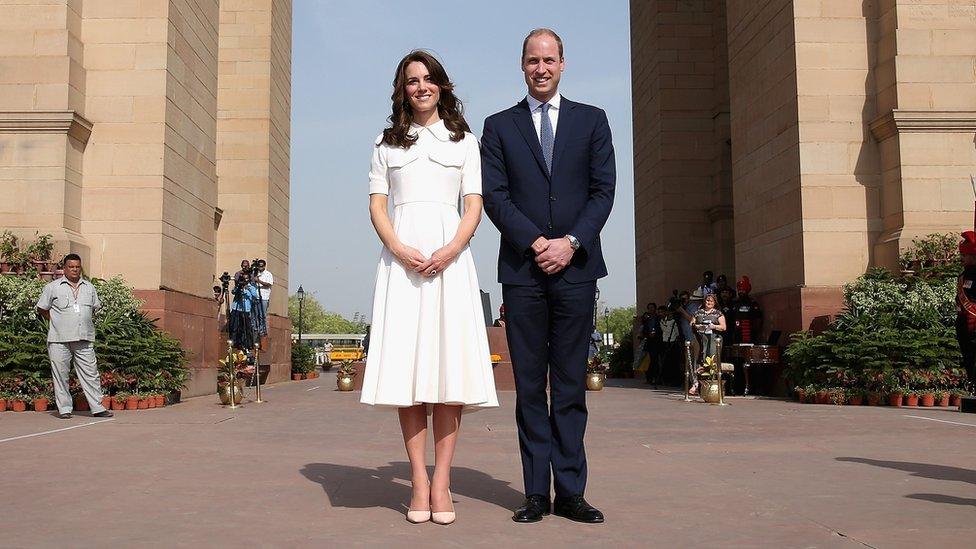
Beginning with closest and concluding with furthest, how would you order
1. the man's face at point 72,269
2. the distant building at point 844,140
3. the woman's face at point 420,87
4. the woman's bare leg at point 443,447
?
1. the woman's bare leg at point 443,447
2. the woman's face at point 420,87
3. the man's face at point 72,269
4. the distant building at point 844,140

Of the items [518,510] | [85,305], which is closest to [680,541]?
[518,510]

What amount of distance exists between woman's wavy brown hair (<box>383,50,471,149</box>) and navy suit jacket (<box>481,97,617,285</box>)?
0.56 feet

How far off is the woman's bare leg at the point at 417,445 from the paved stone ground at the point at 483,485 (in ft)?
0.65

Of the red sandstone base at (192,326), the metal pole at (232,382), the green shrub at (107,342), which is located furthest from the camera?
the red sandstone base at (192,326)

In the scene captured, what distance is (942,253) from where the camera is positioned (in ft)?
42.7

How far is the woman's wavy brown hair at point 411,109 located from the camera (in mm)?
4766

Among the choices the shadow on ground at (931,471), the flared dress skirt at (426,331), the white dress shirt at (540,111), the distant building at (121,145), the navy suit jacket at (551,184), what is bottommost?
the shadow on ground at (931,471)

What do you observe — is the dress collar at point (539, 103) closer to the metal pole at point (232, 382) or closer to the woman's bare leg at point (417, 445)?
the woman's bare leg at point (417, 445)

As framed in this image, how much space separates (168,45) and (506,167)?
35.8 feet

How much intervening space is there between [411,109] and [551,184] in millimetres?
817

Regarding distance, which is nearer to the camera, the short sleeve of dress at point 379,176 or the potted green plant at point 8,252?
the short sleeve of dress at point 379,176

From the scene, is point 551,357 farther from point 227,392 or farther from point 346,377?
point 346,377

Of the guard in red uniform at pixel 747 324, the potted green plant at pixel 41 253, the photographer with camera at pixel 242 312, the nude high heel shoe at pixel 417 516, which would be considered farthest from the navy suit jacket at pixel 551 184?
the photographer with camera at pixel 242 312

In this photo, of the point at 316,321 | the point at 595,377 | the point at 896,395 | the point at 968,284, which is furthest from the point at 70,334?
the point at 316,321
